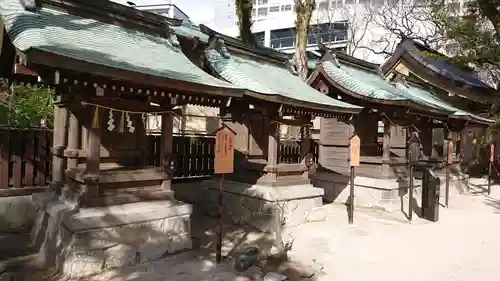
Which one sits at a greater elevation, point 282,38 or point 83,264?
point 282,38

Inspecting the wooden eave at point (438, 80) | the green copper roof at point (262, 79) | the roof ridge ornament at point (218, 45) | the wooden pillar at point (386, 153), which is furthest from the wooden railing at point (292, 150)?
the wooden eave at point (438, 80)

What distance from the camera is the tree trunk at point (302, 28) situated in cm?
1466

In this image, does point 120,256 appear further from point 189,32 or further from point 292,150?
point 189,32

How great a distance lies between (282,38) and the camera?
1619 inches

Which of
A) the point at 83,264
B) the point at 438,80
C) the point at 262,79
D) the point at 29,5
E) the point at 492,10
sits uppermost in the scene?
the point at 492,10

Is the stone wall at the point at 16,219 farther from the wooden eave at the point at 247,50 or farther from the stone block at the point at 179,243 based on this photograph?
the wooden eave at the point at 247,50

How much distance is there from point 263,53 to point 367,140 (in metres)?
5.06

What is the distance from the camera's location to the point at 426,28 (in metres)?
30.1

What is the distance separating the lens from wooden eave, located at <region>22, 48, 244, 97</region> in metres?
4.81

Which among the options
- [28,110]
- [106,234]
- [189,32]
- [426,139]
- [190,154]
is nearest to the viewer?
[106,234]

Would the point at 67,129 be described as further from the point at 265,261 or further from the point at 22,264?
the point at 265,261

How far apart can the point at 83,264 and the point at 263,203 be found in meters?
4.47

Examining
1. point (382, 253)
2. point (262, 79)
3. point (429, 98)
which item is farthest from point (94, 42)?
point (429, 98)

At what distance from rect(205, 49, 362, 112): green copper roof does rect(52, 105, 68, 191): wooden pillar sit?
3.63 m
